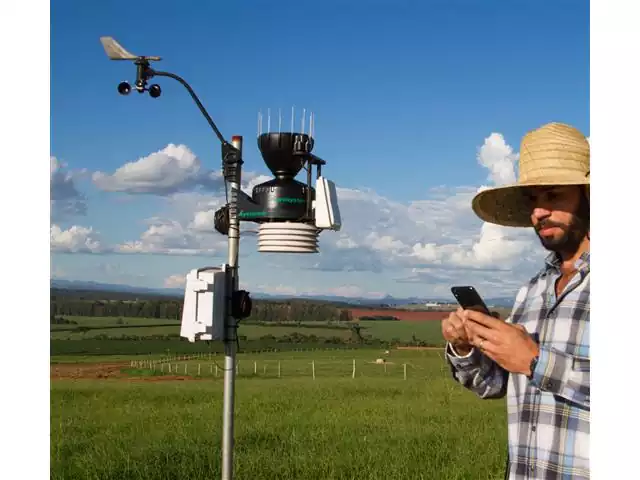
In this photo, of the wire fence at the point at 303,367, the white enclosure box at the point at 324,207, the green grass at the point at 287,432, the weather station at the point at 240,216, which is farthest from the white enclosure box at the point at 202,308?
the wire fence at the point at 303,367

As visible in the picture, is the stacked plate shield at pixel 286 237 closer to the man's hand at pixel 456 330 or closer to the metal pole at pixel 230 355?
the metal pole at pixel 230 355

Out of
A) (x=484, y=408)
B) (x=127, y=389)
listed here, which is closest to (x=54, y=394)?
Answer: (x=127, y=389)

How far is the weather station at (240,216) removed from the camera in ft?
7.62

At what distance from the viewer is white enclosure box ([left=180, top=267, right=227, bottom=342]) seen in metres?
2.29

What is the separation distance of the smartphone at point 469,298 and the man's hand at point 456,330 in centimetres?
4

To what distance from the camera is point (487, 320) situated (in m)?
1.45

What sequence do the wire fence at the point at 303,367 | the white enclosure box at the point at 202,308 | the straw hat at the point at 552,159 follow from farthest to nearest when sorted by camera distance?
1. the wire fence at the point at 303,367
2. the white enclosure box at the point at 202,308
3. the straw hat at the point at 552,159

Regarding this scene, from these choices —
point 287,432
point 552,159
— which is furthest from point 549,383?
point 287,432

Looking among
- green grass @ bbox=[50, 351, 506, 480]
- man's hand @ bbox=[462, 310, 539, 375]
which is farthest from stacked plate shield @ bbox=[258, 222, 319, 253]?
green grass @ bbox=[50, 351, 506, 480]

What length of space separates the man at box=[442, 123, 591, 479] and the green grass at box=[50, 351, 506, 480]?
199 cm

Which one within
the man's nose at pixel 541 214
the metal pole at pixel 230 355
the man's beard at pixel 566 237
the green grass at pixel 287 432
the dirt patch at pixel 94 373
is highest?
the man's nose at pixel 541 214
